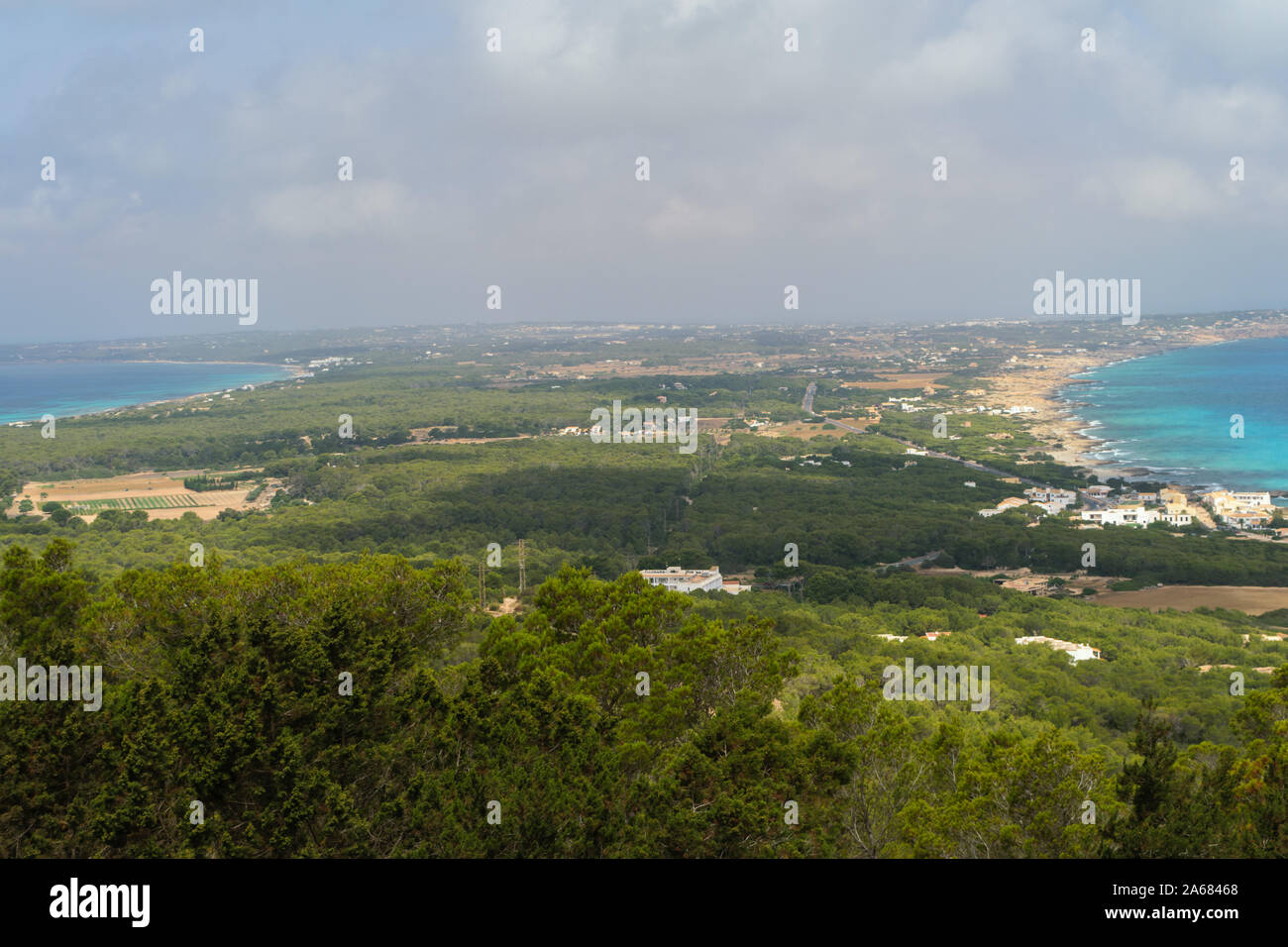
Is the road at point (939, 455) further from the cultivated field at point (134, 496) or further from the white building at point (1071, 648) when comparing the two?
the cultivated field at point (134, 496)

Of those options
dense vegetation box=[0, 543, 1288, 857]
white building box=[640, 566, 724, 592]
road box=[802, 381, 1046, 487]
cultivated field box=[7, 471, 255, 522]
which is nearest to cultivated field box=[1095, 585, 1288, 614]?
white building box=[640, 566, 724, 592]

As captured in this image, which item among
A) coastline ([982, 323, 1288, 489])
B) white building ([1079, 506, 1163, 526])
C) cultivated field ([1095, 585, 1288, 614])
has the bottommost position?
cultivated field ([1095, 585, 1288, 614])

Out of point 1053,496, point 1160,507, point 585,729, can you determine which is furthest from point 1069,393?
point 585,729

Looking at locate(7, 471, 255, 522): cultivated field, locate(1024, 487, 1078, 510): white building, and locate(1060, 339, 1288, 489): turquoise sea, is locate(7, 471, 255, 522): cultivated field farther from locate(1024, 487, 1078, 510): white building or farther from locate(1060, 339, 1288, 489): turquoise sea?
locate(1060, 339, 1288, 489): turquoise sea

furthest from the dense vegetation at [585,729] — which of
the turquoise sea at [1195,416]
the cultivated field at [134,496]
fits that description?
the cultivated field at [134,496]

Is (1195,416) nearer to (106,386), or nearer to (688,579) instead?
(688,579)

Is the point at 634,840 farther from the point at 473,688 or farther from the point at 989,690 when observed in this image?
the point at 989,690
